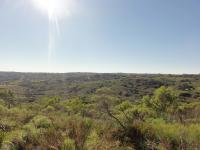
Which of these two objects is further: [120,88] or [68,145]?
[120,88]

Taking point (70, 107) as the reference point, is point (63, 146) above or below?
above

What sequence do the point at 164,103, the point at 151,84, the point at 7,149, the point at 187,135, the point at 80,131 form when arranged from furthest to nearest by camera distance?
the point at 151,84 → the point at 164,103 → the point at 187,135 → the point at 7,149 → the point at 80,131

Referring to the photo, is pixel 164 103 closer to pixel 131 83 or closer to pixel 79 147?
pixel 79 147

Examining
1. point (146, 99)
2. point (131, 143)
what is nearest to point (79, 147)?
point (131, 143)

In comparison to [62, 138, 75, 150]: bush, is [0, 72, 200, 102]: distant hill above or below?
below

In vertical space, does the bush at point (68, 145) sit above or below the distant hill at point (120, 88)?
above

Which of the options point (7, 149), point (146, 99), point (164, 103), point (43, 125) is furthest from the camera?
point (146, 99)

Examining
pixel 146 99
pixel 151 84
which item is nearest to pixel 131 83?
pixel 151 84

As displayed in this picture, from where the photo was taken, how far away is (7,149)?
779 cm

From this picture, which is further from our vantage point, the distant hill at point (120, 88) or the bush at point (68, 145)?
the distant hill at point (120, 88)

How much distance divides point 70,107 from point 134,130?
80.2ft

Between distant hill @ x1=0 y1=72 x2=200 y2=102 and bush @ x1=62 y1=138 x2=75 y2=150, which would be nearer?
bush @ x1=62 y1=138 x2=75 y2=150

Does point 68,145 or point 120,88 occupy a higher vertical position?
point 68,145

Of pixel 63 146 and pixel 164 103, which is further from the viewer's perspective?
pixel 164 103
